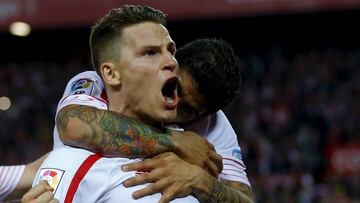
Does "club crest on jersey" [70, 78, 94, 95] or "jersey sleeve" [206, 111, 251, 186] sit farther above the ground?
"club crest on jersey" [70, 78, 94, 95]

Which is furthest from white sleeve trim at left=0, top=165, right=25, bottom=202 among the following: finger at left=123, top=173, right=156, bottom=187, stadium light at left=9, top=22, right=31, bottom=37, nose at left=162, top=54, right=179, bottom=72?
stadium light at left=9, top=22, right=31, bottom=37

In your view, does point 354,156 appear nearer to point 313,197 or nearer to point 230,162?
point 313,197

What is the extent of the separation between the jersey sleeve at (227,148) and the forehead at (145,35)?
63 centimetres

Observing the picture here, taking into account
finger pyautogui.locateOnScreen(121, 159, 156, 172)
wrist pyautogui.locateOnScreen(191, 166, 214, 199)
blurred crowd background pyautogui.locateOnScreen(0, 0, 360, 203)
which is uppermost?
finger pyautogui.locateOnScreen(121, 159, 156, 172)

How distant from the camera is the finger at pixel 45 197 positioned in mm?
2336

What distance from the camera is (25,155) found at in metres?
11.8

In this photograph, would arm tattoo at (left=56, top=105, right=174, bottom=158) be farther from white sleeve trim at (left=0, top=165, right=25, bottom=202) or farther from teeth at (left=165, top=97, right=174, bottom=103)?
white sleeve trim at (left=0, top=165, right=25, bottom=202)

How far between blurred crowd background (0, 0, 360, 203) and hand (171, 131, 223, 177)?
739 centimetres

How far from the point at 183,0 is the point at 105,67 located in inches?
363

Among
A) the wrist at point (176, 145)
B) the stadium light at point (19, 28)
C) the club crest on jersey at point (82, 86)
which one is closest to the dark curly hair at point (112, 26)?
the club crest on jersey at point (82, 86)

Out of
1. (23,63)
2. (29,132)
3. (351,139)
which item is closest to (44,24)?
(29,132)

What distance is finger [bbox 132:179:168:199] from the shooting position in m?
2.40

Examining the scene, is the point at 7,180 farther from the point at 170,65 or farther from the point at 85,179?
the point at 170,65

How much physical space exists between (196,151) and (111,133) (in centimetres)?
30
